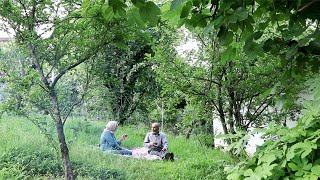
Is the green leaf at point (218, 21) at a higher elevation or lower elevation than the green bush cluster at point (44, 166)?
higher

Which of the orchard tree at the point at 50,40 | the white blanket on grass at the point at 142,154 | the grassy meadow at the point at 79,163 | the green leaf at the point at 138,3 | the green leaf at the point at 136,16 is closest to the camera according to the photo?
the green leaf at the point at 138,3

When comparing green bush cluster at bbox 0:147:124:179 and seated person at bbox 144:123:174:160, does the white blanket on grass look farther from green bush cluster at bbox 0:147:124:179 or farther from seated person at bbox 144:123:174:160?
green bush cluster at bbox 0:147:124:179

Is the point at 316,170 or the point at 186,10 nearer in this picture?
the point at 316,170

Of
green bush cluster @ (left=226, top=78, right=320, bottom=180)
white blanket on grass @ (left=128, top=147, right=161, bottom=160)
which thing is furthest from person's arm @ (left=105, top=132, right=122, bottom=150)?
green bush cluster @ (left=226, top=78, right=320, bottom=180)

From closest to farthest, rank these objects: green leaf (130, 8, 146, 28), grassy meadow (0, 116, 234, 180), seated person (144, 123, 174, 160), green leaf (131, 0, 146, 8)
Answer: green leaf (131, 0, 146, 8)
green leaf (130, 8, 146, 28)
grassy meadow (0, 116, 234, 180)
seated person (144, 123, 174, 160)

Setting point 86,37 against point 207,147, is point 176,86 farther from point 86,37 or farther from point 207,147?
point 207,147

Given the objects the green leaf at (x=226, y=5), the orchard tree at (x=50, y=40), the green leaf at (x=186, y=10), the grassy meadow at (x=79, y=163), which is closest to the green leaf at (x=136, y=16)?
the green leaf at (x=186, y=10)

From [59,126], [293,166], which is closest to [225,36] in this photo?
[293,166]

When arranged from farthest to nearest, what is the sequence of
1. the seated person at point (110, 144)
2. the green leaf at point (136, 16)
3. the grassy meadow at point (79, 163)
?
the seated person at point (110, 144)
the grassy meadow at point (79, 163)
the green leaf at point (136, 16)

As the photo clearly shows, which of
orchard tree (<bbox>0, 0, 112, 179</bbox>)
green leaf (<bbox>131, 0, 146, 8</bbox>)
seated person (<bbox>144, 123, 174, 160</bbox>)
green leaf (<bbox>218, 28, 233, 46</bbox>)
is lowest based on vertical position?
seated person (<bbox>144, 123, 174, 160</bbox>)

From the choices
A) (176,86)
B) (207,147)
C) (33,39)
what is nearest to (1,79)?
(33,39)

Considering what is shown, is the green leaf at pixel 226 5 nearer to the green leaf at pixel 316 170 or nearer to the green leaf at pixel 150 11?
the green leaf at pixel 150 11

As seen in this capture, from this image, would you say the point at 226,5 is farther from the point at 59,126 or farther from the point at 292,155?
the point at 59,126

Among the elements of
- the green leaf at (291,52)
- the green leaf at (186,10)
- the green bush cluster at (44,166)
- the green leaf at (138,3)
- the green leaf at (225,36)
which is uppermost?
the green leaf at (186,10)
